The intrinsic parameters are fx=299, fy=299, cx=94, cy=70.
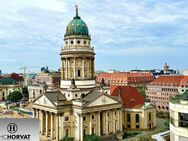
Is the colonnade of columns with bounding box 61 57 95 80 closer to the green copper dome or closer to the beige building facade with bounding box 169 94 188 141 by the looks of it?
the green copper dome

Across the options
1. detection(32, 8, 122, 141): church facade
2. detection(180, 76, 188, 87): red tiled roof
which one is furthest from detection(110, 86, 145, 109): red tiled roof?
detection(180, 76, 188, 87): red tiled roof

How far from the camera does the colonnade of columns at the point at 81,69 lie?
3073 inches

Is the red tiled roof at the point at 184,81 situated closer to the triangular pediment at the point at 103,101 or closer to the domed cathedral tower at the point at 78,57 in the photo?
the triangular pediment at the point at 103,101

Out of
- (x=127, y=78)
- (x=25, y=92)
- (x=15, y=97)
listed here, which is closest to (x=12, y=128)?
(x=15, y=97)

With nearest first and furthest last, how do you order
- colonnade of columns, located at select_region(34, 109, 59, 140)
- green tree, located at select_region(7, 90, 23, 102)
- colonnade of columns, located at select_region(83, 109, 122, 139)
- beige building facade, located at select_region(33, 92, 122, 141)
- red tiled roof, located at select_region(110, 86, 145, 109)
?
1. beige building facade, located at select_region(33, 92, 122, 141)
2. colonnade of columns, located at select_region(34, 109, 59, 140)
3. colonnade of columns, located at select_region(83, 109, 122, 139)
4. red tiled roof, located at select_region(110, 86, 145, 109)
5. green tree, located at select_region(7, 90, 23, 102)

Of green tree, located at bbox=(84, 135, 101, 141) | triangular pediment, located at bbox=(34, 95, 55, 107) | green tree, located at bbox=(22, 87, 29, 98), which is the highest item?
triangular pediment, located at bbox=(34, 95, 55, 107)

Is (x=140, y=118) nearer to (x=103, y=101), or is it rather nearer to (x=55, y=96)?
(x=103, y=101)

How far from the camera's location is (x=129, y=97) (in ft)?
280

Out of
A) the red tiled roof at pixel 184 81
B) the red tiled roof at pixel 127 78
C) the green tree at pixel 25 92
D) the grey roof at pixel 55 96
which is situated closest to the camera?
the grey roof at pixel 55 96

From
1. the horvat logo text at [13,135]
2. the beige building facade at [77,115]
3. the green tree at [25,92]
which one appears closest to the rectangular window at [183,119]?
the horvat logo text at [13,135]

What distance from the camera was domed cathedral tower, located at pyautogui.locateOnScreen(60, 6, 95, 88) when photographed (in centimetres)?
7788

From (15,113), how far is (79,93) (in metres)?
40.4

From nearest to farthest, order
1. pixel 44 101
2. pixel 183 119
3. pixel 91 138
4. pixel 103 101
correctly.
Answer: pixel 183 119
pixel 91 138
pixel 103 101
pixel 44 101

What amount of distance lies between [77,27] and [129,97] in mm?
24781
